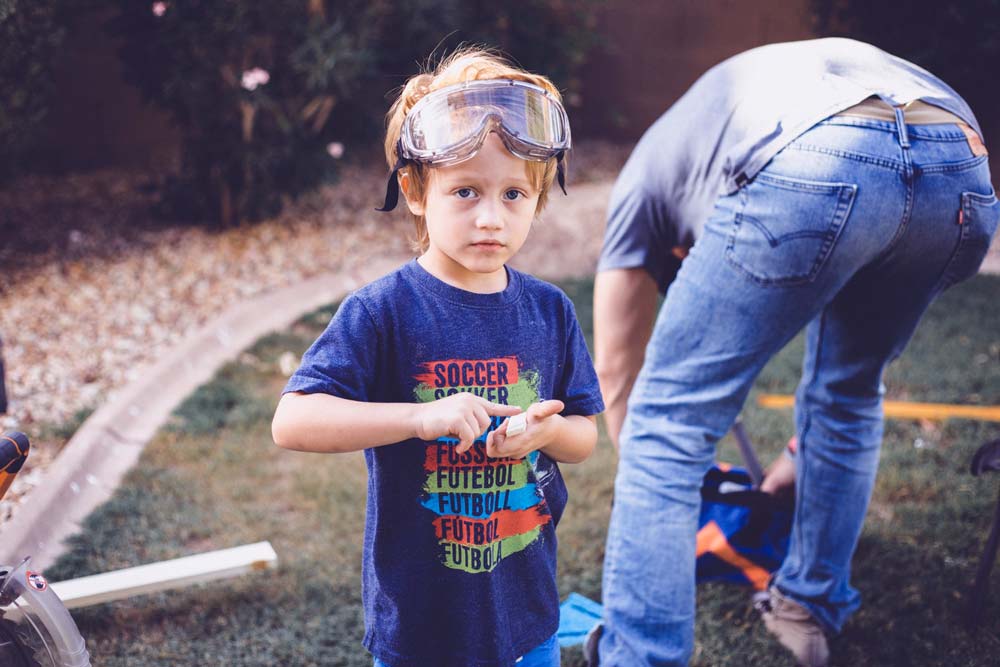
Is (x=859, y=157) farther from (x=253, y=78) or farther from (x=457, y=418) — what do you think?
(x=253, y=78)

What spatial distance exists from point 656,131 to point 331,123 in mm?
4603

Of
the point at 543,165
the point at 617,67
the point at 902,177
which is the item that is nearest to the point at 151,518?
the point at 543,165

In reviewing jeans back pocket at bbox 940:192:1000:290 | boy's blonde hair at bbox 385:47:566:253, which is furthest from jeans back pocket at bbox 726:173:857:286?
boy's blonde hair at bbox 385:47:566:253

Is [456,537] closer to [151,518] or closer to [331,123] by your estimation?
[151,518]

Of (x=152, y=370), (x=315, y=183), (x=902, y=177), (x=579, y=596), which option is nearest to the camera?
(x=902, y=177)

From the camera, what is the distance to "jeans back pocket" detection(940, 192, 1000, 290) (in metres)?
1.81

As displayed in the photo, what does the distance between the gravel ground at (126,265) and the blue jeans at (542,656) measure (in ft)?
6.89

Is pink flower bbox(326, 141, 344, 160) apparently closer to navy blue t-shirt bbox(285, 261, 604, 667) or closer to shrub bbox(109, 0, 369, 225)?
shrub bbox(109, 0, 369, 225)

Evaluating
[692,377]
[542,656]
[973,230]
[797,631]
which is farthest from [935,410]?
[542,656]

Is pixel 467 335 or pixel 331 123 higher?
pixel 331 123

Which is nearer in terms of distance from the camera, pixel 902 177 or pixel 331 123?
pixel 902 177

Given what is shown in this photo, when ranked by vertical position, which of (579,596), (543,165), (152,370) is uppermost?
(543,165)

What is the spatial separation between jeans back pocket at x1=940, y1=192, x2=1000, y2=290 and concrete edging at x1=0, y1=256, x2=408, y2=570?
2607 mm

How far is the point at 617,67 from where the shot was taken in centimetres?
909
